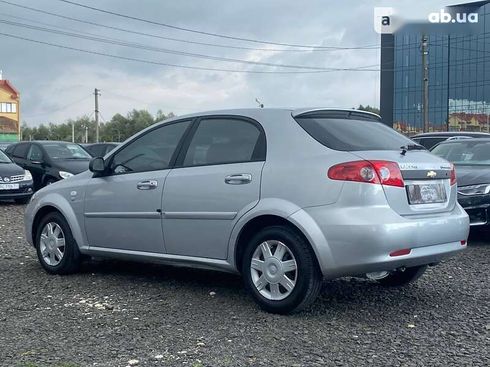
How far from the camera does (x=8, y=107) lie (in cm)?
8569

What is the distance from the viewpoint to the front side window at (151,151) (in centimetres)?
586

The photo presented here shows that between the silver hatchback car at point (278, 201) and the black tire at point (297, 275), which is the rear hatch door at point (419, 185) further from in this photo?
the black tire at point (297, 275)

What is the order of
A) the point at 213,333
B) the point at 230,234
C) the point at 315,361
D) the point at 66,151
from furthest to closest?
the point at 66,151, the point at 230,234, the point at 213,333, the point at 315,361

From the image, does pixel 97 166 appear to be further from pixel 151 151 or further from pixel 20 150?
pixel 20 150

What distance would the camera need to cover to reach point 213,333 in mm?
4551

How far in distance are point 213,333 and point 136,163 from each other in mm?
2181

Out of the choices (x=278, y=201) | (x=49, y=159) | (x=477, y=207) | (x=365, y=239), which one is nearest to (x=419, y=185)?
(x=365, y=239)

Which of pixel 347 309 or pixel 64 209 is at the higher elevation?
pixel 64 209

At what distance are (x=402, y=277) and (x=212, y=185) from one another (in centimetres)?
203

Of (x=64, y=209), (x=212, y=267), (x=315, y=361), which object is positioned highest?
(x=64, y=209)

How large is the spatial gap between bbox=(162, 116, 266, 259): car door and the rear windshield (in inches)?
17.4

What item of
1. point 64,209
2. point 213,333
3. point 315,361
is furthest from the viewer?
point 64,209

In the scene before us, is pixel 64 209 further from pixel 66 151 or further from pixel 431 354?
pixel 66 151

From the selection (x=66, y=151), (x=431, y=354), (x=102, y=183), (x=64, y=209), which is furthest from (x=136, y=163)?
(x=66, y=151)
